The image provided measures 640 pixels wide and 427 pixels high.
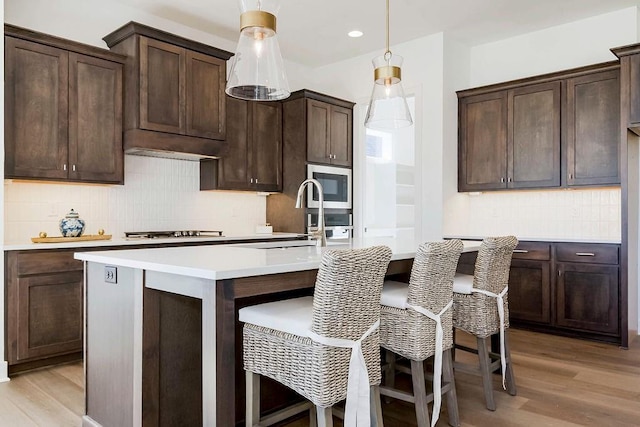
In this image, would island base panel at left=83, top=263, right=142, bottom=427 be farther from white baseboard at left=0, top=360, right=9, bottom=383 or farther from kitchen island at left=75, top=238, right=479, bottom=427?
white baseboard at left=0, top=360, right=9, bottom=383

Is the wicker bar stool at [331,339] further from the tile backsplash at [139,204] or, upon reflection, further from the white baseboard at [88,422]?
the tile backsplash at [139,204]

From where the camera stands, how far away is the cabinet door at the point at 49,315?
10.6 ft

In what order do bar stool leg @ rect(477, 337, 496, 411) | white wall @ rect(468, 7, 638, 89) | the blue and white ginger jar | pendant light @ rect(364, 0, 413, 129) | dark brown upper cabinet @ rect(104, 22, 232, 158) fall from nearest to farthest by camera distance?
bar stool leg @ rect(477, 337, 496, 411) → pendant light @ rect(364, 0, 413, 129) → the blue and white ginger jar → dark brown upper cabinet @ rect(104, 22, 232, 158) → white wall @ rect(468, 7, 638, 89)

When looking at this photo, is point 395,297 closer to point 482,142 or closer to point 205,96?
point 205,96

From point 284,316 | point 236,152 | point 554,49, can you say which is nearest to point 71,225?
point 236,152

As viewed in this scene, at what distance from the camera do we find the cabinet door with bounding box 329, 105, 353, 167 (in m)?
5.54

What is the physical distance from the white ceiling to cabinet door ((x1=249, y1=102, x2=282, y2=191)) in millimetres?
778

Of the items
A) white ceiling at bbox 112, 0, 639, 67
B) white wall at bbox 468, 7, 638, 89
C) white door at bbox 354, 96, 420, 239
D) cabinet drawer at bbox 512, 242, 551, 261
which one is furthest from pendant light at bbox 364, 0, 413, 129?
white door at bbox 354, 96, 420, 239

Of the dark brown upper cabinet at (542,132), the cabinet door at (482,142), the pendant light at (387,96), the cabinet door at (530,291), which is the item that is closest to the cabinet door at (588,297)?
the cabinet door at (530,291)

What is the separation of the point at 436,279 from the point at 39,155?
3.00 metres

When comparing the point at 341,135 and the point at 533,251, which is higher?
the point at 341,135

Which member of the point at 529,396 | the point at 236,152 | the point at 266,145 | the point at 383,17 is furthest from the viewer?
the point at 266,145

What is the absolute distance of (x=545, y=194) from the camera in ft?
16.1

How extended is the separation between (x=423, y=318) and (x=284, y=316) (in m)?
0.72
